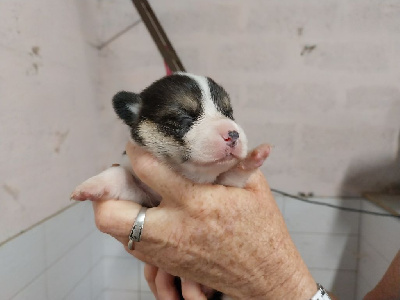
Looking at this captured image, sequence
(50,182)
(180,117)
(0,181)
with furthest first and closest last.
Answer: (50,182)
(0,181)
(180,117)

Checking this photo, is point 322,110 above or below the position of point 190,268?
above

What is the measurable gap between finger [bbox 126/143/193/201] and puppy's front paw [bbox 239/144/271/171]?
0.19 m

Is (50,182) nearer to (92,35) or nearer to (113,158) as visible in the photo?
(113,158)

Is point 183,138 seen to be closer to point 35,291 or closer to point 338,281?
point 35,291

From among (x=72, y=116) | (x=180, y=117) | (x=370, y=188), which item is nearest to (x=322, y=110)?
(x=370, y=188)

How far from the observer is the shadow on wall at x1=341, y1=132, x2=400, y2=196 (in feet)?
7.03

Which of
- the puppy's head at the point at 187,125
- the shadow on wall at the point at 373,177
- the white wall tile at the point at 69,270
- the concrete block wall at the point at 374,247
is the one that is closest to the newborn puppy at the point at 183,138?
the puppy's head at the point at 187,125

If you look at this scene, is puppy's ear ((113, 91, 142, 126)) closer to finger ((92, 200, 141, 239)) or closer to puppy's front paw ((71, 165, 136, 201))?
puppy's front paw ((71, 165, 136, 201))

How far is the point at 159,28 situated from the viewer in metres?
2.07

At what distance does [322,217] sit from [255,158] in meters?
1.39

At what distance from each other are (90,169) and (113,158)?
0.19 metres

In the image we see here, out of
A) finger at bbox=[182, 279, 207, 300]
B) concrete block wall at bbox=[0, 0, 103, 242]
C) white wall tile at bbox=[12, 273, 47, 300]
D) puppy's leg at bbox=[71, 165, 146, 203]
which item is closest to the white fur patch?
puppy's leg at bbox=[71, 165, 146, 203]

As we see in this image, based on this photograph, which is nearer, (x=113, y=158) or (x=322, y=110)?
(x=322, y=110)

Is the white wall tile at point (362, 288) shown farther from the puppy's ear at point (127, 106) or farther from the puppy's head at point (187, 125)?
the puppy's ear at point (127, 106)
